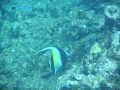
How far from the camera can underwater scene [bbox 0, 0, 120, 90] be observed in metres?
3.01

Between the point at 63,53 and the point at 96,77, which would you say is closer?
the point at 96,77

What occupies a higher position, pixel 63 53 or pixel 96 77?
pixel 63 53

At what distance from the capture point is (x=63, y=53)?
3.07 m

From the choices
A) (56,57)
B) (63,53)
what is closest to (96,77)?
(63,53)

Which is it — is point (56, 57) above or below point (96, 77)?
above

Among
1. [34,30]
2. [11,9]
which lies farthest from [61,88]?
[11,9]

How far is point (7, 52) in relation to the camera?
205 inches

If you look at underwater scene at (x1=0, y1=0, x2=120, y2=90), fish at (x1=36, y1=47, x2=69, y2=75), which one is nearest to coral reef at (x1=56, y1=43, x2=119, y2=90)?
underwater scene at (x1=0, y1=0, x2=120, y2=90)

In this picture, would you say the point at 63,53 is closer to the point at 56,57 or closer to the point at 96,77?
the point at 56,57

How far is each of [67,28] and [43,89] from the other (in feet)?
10.0

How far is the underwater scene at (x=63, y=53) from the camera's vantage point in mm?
3006

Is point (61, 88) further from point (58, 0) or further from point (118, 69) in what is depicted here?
point (58, 0)

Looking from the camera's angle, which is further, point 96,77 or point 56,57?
point 56,57

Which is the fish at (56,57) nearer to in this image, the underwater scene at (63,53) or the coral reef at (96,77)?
the underwater scene at (63,53)
